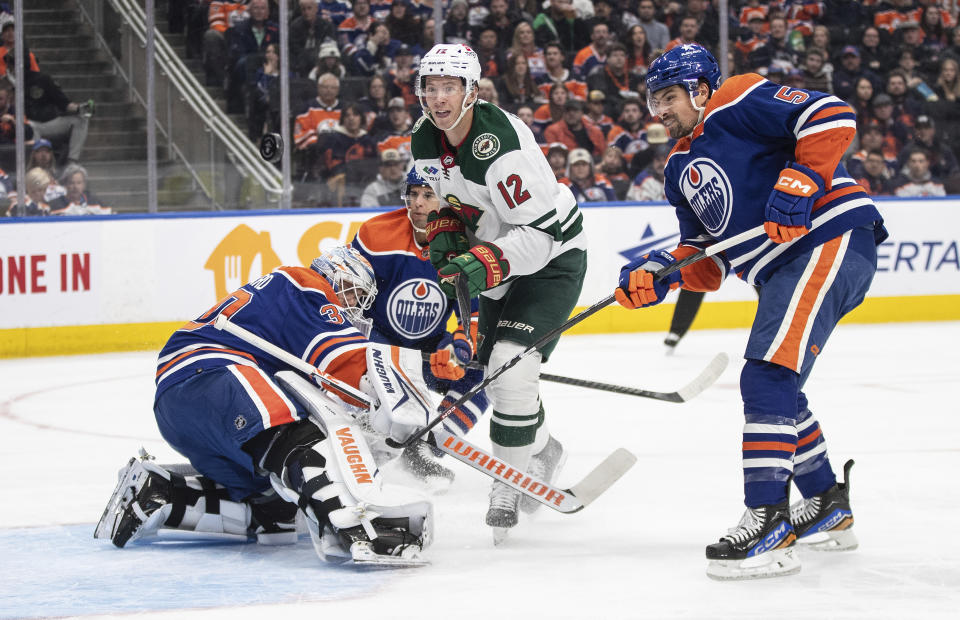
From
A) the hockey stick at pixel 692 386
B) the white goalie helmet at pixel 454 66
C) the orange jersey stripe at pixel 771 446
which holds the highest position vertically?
the white goalie helmet at pixel 454 66

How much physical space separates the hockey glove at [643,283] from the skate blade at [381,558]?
2.42 feet

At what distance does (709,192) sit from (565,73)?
17.2ft

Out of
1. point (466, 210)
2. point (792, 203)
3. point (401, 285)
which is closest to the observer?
point (792, 203)

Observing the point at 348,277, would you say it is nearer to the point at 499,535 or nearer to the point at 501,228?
the point at 501,228

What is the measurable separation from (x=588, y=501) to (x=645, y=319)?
456 centimetres

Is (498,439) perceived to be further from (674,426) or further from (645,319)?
(645,319)

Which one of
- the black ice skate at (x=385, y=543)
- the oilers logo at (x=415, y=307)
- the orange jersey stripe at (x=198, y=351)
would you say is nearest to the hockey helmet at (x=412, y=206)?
the oilers logo at (x=415, y=307)

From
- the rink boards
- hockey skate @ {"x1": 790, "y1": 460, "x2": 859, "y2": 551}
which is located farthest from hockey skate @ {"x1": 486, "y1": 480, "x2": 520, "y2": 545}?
the rink boards

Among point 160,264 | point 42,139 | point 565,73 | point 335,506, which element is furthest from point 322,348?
point 565,73

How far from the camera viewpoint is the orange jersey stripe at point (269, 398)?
8.48ft

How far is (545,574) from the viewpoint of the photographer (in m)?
2.54

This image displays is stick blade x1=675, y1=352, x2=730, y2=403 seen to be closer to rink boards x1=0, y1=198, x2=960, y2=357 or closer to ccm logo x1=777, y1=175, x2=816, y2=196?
ccm logo x1=777, y1=175, x2=816, y2=196

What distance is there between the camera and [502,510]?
286cm

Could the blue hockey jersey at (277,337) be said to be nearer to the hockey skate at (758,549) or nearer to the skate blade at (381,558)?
the skate blade at (381,558)
